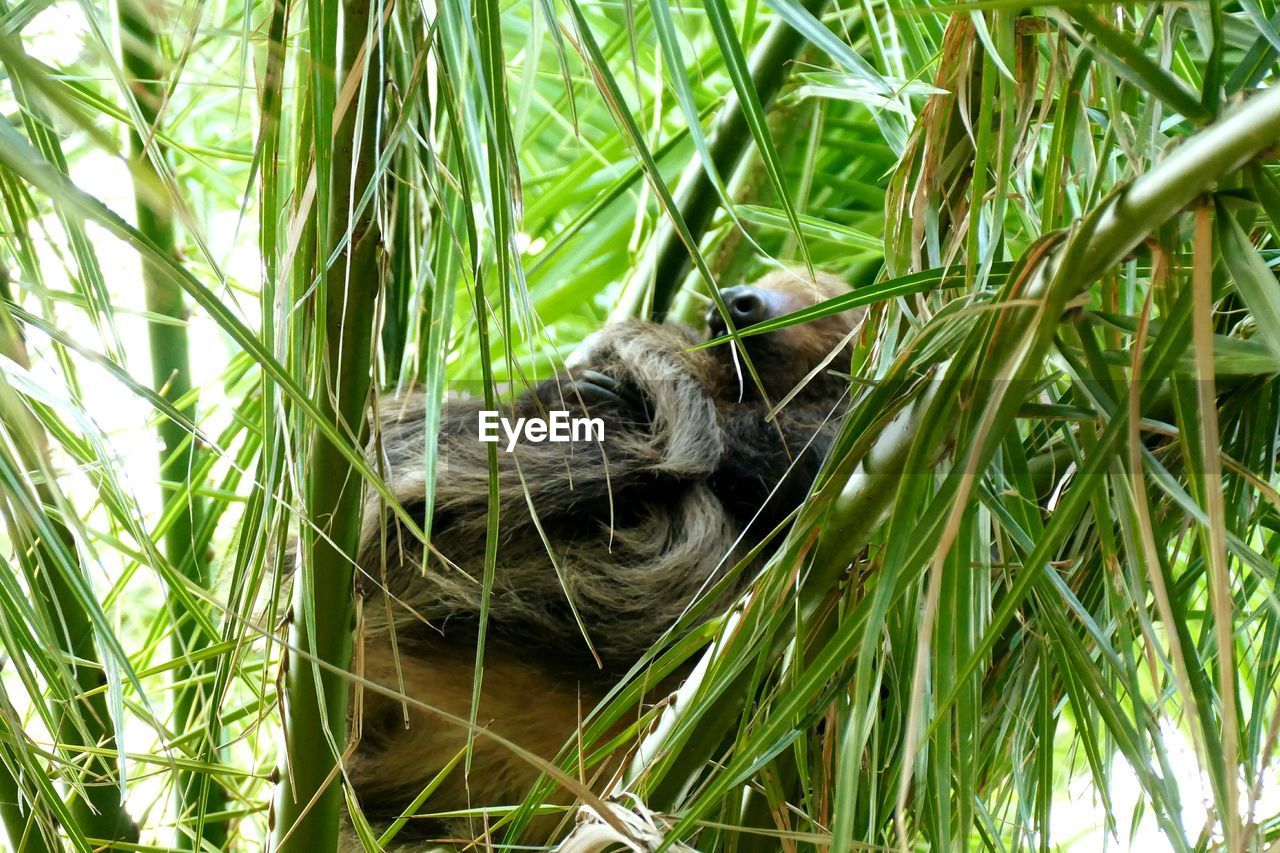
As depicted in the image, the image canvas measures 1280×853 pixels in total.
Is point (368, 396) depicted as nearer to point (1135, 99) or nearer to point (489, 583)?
point (489, 583)

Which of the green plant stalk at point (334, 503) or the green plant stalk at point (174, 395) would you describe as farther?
the green plant stalk at point (174, 395)

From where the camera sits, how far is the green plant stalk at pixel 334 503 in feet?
1.61

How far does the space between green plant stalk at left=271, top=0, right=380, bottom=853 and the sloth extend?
0.31 metres

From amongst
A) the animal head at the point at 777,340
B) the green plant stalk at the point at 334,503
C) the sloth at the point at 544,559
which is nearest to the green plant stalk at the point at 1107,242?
the green plant stalk at the point at 334,503

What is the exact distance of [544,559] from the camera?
957mm

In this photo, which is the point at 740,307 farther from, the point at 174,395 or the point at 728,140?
the point at 174,395

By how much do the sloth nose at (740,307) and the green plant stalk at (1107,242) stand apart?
0.78m

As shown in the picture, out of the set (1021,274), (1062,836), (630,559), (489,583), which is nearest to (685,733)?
(489,583)

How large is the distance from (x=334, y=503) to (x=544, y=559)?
441 mm

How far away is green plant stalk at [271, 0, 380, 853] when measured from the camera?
19.3 inches

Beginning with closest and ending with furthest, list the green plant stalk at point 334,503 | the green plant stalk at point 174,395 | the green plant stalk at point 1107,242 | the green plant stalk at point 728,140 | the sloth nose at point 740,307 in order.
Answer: the green plant stalk at point 1107,242
the green plant stalk at point 334,503
the green plant stalk at point 174,395
the green plant stalk at point 728,140
the sloth nose at point 740,307

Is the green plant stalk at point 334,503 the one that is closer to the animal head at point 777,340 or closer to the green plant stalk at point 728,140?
the green plant stalk at point 728,140

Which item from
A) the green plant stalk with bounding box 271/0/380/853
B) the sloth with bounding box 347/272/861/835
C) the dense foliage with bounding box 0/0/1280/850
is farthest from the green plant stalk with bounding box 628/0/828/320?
the green plant stalk with bounding box 271/0/380/853

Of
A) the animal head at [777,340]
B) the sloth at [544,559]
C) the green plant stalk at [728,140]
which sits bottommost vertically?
the sloth at [544,559]
